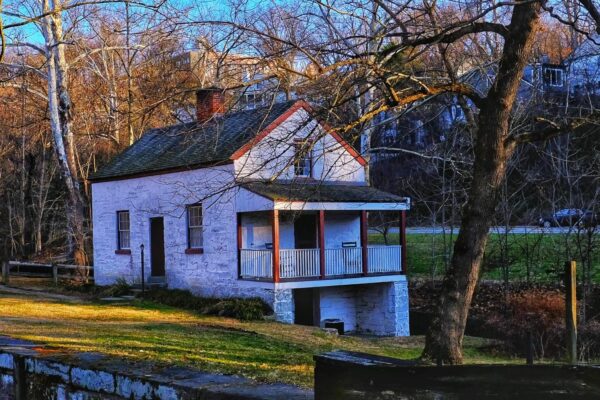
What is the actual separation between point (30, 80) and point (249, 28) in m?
28.9

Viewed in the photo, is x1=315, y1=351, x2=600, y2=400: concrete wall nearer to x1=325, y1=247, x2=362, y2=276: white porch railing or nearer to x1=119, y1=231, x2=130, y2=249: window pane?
x1=325, y1=247, x2=362, y2=276: white porch railing

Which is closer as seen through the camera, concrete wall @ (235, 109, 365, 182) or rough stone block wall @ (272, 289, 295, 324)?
concrete wall @ (235, 109, 365, 182)

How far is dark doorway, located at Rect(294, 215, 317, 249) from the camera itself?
23.3 metres

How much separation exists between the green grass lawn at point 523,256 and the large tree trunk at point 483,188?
13.3m

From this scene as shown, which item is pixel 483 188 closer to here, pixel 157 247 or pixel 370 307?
pixel 370 307

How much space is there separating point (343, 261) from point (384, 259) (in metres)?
1.71

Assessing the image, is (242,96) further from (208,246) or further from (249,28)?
(208,246)

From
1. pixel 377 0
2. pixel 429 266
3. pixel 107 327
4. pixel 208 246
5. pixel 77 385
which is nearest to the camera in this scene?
pixel 77 385

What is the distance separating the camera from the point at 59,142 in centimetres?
2603

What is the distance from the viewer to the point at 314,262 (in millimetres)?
21297

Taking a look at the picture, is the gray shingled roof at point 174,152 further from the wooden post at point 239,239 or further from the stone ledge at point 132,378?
the stone ledge at point 132,378

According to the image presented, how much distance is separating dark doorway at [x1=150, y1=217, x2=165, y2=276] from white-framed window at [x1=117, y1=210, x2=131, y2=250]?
1666mm

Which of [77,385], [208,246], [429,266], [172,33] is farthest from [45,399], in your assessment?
[429,266]

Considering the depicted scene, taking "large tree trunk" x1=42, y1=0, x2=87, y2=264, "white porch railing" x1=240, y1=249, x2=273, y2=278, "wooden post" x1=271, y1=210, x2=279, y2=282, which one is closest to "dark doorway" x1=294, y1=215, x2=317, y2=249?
"white porch railing" x1=240, y1=249, x2=273, y2=278
